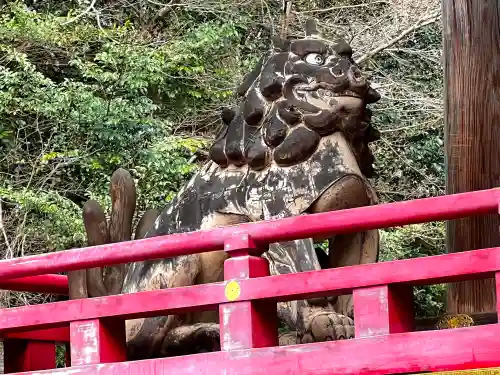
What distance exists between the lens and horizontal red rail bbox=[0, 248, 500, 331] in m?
2.91

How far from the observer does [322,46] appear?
14.3 feet

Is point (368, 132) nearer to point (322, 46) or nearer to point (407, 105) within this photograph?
point (322, 46)

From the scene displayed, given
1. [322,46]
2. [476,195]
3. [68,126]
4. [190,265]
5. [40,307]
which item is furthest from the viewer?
[68,126]

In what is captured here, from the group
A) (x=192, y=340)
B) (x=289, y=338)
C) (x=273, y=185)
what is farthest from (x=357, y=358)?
(x=273, y=185)

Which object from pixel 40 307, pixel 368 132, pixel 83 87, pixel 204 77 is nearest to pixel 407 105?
pixel 204 77

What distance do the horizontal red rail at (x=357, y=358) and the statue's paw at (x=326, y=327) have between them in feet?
2.04

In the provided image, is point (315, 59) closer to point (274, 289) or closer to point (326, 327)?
point (326, 327)

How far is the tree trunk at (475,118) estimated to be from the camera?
4.40 metres

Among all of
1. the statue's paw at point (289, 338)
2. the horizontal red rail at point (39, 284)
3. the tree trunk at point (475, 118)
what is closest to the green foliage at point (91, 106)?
the horizontal red rail at point (39, 284)

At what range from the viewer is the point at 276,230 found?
3.22m

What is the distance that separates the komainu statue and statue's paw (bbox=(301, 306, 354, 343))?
0.08 meters

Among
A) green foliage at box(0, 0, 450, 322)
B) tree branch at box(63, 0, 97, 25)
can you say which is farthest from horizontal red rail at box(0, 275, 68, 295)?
tree branch at box(63, 0, 97, 25)

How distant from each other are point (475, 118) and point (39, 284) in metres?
2.06

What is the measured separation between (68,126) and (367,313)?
744 centimetres
